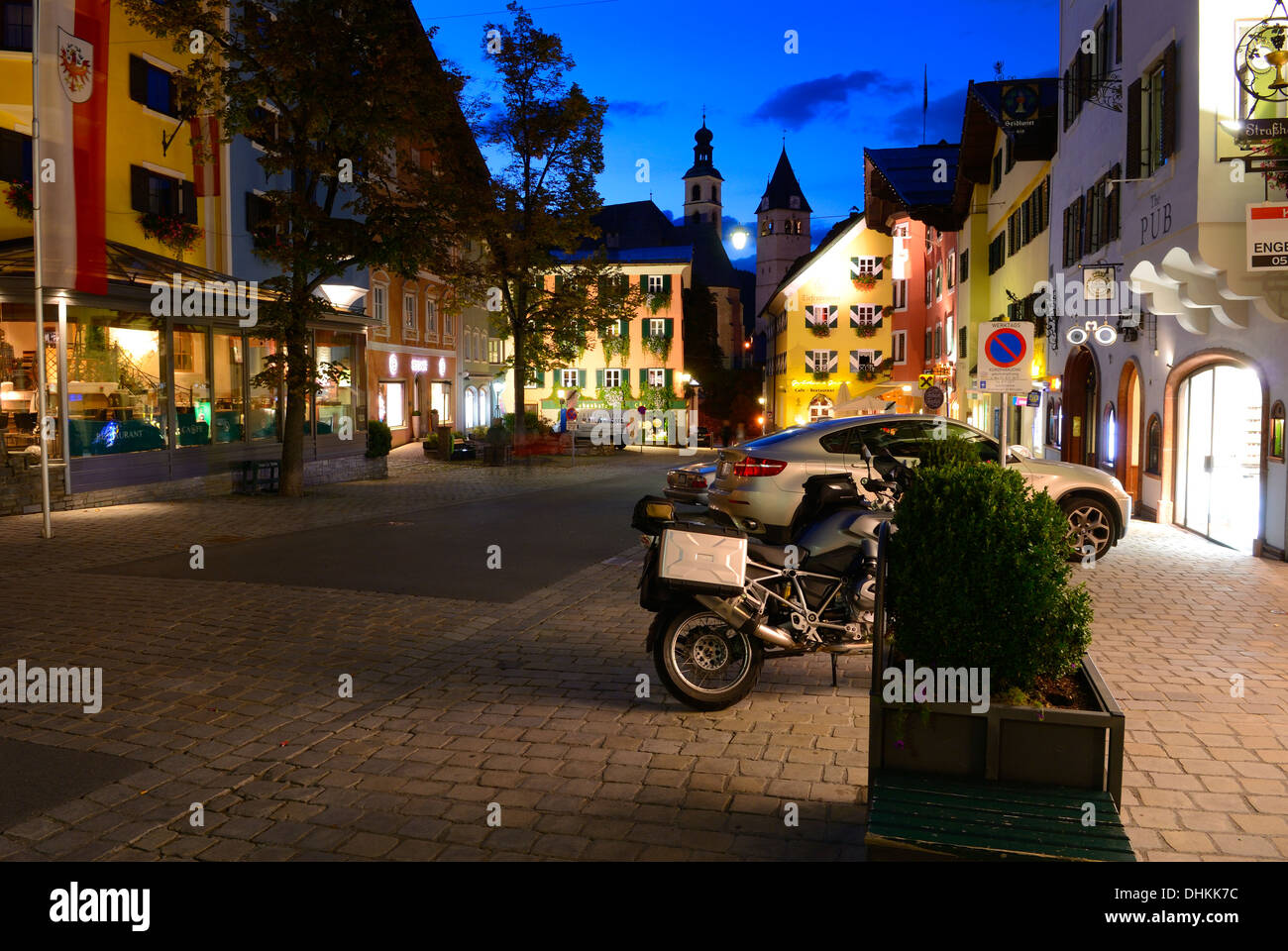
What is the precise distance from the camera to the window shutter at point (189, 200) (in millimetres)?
23750

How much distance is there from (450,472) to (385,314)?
39.9 feet

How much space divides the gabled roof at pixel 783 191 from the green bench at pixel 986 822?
350 feet

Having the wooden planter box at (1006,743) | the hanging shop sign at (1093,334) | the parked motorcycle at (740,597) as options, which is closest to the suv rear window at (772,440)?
the parked motorcycle at (740,597)

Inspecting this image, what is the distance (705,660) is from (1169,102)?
10843 mm

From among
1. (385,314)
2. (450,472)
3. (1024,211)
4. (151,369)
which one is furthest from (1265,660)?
(385,314)

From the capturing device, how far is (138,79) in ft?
73.2

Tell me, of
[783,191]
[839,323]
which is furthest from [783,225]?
[839,323]

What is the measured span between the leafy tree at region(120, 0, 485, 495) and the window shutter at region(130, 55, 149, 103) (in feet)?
12.6

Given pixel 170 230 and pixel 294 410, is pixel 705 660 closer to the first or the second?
pixel 294 410

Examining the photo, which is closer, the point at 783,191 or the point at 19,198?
the point at 19,198

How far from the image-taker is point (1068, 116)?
21422mm

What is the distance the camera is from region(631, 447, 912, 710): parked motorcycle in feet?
19.2
